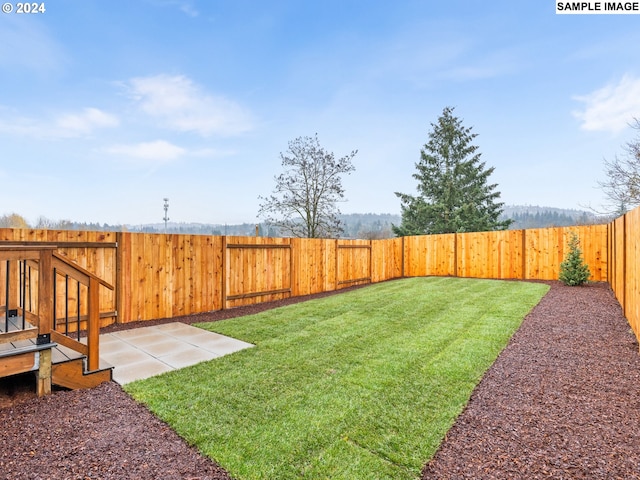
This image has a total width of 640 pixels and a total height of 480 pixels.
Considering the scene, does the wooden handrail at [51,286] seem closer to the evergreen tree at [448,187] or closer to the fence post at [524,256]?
the fence post at [524,256]

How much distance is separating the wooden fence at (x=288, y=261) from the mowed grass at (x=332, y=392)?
1282 mm

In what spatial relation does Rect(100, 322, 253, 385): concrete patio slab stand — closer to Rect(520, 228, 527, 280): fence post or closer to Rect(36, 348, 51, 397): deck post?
Rect(36, 348, 51, 397): deck post

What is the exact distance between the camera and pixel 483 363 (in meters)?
3.54

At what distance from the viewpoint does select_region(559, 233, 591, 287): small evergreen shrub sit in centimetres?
803

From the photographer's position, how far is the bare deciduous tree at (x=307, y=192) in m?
14.0

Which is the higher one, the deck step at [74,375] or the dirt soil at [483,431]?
the deck step at [74,375]

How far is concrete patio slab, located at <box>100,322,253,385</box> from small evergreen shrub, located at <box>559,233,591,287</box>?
27.6ft

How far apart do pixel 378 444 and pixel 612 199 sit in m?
14.3

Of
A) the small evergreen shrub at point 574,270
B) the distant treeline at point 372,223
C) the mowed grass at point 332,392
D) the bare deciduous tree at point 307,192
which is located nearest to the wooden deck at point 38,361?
the mowed grass at point 332,392

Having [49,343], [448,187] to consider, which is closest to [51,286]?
[49,343]

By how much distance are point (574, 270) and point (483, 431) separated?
7.94 metres

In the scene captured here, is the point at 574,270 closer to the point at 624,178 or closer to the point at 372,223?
the point at 624,178

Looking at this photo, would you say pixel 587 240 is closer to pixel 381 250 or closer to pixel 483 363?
pixel 381 250

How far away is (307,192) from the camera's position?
14.3 m
